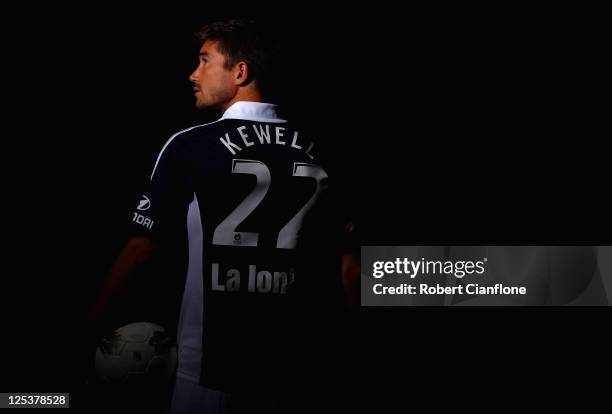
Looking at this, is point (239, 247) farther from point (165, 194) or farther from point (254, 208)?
point (165, 194)

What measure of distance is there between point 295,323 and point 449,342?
10.6ft

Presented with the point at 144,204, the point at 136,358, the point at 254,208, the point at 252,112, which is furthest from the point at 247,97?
the point at 136,358

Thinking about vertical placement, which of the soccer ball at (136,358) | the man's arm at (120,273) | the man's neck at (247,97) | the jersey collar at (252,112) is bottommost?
the soccer ball at (136,358)

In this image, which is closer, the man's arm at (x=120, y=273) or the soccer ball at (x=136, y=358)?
the man's arm at (x=120, y=273)

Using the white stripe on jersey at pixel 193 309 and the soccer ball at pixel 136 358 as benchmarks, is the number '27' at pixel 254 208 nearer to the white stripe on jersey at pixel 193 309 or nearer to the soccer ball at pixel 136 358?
the white stripe on jersey at pixel 193 309

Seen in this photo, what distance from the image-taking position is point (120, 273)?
2787mm

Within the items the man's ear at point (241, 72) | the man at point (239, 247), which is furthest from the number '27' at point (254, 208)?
the man's ear at point (241, 72)

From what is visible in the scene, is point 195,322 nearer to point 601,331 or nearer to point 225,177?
point 225,177

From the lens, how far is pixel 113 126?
4953 mm

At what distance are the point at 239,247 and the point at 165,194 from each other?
332 millimetres

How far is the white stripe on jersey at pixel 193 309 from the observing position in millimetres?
2930

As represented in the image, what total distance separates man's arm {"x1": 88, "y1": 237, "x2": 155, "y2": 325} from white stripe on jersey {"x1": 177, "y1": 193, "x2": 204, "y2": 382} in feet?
0.54

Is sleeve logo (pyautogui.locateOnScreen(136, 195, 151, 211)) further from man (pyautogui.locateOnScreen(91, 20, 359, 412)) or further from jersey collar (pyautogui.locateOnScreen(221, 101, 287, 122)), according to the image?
jersey collar (pyautogui.locateOnScreen(221, 101, 287, 122))

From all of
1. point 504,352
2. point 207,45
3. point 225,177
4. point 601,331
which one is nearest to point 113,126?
point 207,45
